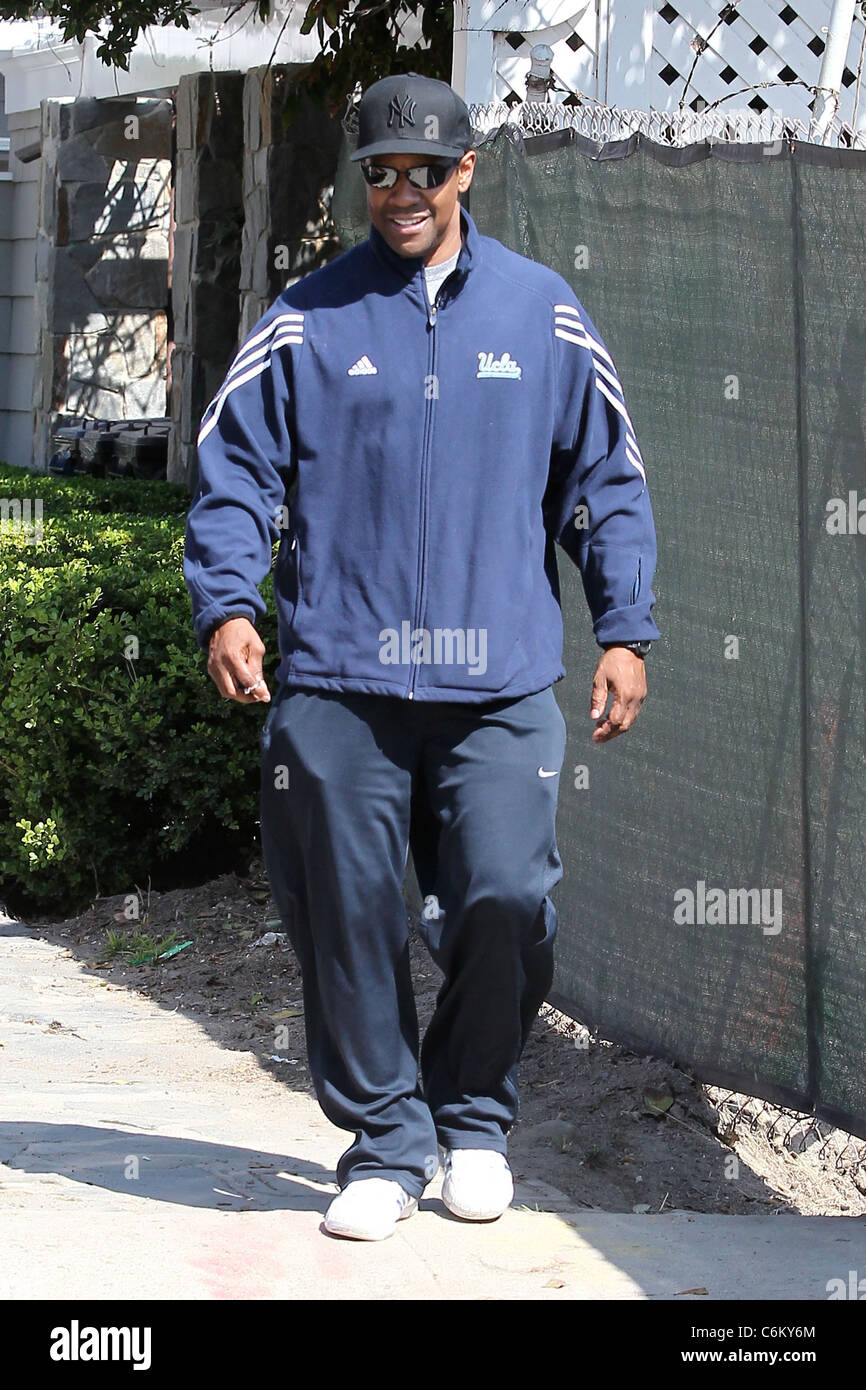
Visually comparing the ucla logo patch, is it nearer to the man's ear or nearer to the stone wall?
the man's ear

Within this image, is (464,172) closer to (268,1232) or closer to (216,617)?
(216,617)

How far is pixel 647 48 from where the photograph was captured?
5703 millimetres

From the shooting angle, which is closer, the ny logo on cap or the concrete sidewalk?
the concrete sidewalk

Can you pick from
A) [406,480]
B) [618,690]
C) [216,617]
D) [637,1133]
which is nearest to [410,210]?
[406,480]

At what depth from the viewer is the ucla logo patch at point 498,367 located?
326cm

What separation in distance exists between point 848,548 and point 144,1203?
1961mm

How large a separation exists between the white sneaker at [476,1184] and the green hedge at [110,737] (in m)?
3.05

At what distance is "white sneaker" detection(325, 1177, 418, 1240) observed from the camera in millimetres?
3270

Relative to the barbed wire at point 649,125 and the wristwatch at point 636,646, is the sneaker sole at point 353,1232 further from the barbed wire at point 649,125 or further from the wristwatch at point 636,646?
the barbed wire at point 649,125

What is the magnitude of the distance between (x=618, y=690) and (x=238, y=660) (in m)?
0.72

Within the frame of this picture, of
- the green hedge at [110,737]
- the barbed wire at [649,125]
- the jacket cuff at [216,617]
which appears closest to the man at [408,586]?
the jacket cuff at [216,617]

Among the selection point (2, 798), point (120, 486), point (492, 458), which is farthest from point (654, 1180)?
point (120, 486)

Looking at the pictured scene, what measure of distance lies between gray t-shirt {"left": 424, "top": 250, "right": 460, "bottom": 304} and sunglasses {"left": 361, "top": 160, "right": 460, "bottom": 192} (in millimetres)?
145

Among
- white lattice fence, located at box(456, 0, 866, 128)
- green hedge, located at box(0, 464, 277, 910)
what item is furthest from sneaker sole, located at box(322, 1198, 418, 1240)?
white lattice fence, located at box(456, 0, 866, 128)
